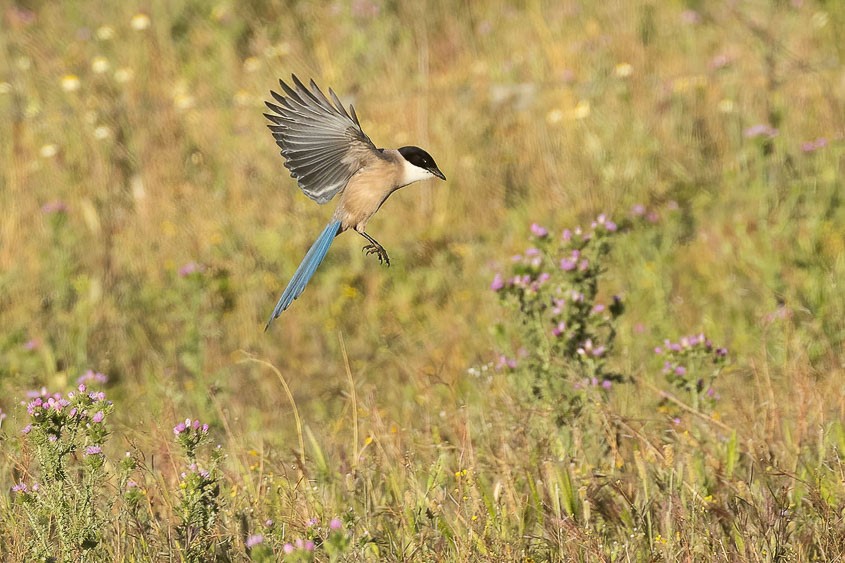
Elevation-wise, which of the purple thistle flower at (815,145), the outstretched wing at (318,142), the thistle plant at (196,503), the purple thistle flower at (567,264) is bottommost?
the thistle plant at (196,503)

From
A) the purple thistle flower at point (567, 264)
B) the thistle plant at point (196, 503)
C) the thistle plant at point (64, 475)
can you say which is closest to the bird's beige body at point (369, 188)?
the purple thistle flower at point (567, 264)

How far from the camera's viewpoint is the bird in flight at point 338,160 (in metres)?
3.17

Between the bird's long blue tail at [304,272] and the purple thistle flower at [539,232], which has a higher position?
the purple thistle flower at [539,232]

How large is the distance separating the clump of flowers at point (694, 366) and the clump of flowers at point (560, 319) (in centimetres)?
17

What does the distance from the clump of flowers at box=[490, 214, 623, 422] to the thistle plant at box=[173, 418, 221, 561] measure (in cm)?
125

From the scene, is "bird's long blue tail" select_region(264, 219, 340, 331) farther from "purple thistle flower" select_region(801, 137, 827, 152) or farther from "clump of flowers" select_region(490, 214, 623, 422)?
"purple thistle flower" select_region(801, 137, 827, 152)

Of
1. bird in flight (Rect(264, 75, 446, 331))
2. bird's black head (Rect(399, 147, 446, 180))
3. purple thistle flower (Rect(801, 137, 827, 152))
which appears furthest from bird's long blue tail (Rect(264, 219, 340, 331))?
purple thistle flower (Rect(801, 137, 827, 152))

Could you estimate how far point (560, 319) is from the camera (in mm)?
3668

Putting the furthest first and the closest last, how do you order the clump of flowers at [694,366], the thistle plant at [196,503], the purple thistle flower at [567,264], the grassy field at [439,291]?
the purple thistle flower at [567,264] → the clump of flowers at [694,366] → the grassy field at [439,291] → the thistle plant at [196,503]

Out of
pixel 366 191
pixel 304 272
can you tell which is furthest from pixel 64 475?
pixel 366 191

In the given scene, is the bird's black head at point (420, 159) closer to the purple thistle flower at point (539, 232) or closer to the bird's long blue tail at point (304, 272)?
the bird's long blue tail at point (304, 272)

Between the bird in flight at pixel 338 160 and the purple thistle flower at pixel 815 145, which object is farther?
the purple thistle flower at pixel 815 145

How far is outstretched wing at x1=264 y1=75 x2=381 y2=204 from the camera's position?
318 centimetres

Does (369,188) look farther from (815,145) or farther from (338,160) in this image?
(815,145)
